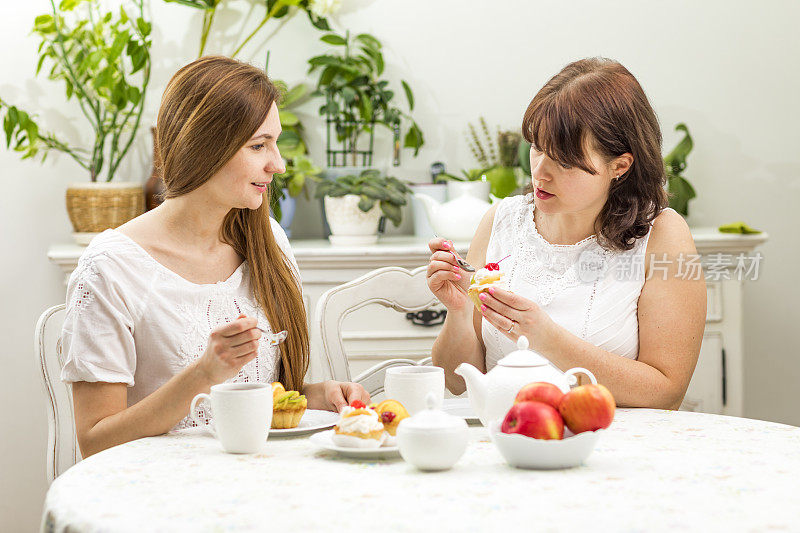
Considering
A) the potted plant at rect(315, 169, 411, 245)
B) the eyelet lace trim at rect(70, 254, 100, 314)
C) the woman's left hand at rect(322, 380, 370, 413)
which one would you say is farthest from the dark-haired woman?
the potted plant at rect(315, 169, 411, 245)

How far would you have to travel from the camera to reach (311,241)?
3172 mm

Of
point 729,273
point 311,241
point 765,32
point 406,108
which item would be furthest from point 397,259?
point 765,32

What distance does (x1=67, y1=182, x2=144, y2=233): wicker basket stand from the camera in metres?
2.88

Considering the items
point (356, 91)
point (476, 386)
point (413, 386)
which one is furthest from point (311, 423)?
point (356, 91)

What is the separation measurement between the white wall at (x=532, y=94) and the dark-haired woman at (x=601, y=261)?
1273 millimetres

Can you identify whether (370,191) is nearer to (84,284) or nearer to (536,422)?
(84,284)

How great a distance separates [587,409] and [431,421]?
8.4 inches

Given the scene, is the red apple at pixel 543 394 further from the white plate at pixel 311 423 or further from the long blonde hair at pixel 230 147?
the long blonde hair at pixel 230 147

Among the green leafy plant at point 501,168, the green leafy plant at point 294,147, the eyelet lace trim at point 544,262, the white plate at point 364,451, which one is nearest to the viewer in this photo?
the white plate at point 364,451

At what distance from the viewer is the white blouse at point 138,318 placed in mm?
Answer: 1579

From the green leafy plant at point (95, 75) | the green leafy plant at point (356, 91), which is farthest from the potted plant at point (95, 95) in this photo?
the green leafy plant at point (356, 91)

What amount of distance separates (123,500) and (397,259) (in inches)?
69.3

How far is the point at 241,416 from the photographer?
1326 millimetres

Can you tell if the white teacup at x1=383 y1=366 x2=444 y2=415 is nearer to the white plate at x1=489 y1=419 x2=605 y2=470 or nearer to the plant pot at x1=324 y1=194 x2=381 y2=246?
the white plate at x1=489 y1=419 x2=605 y2=470
